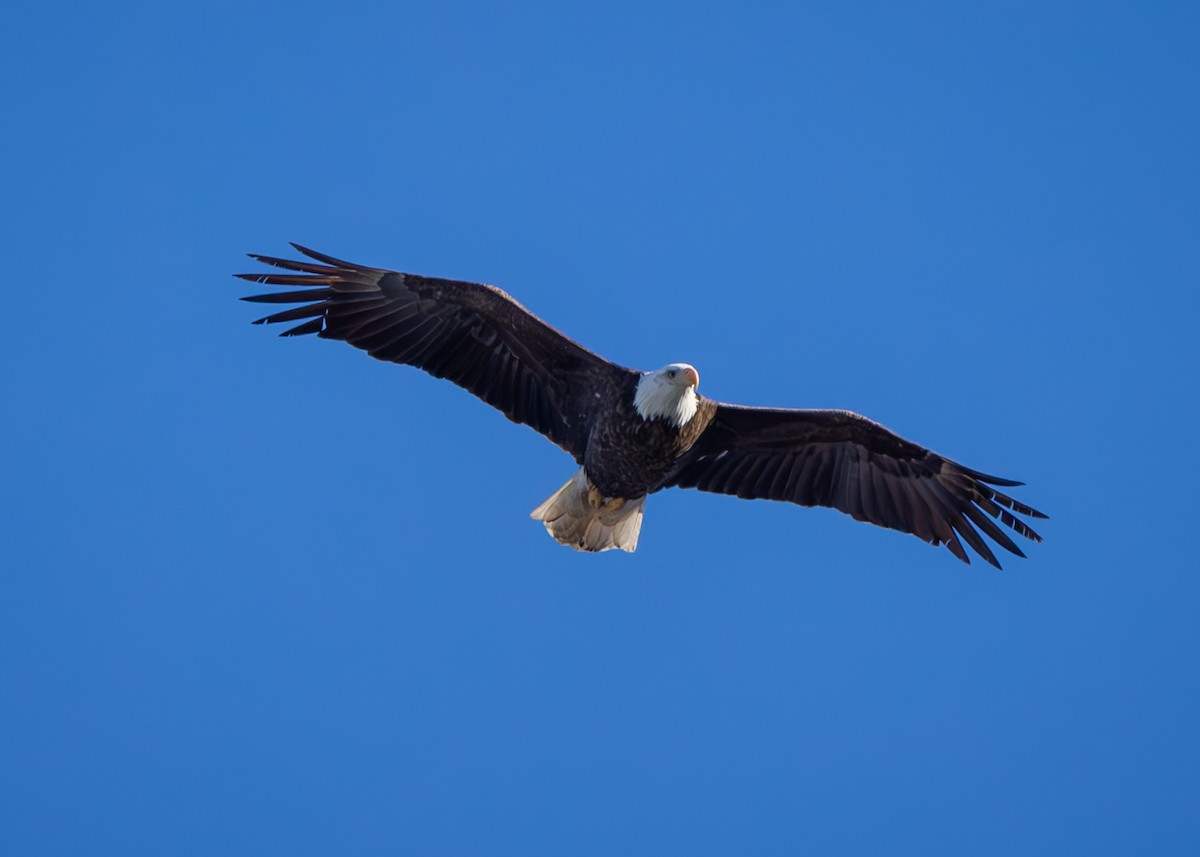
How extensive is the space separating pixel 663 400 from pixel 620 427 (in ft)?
1.26

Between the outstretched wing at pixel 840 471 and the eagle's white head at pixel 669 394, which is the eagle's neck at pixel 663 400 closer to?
the eagle's white head at pixel 669 394

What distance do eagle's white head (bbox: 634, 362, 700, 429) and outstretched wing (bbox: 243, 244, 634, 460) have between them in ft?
1.07

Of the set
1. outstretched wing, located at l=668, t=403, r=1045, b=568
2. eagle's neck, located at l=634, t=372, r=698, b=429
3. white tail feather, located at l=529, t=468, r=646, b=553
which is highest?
outstretched wing, located at l=668, t=403, r=1045, b=568

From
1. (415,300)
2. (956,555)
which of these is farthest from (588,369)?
(956,555)

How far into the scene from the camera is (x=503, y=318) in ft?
35.6

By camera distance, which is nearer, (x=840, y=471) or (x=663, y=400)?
(x=663, y=400)

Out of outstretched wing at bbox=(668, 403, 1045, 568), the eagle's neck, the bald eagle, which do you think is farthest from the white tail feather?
the eagle's neck

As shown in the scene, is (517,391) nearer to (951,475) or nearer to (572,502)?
(572,502)

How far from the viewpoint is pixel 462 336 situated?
10977mm

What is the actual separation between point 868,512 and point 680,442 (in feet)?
5.30

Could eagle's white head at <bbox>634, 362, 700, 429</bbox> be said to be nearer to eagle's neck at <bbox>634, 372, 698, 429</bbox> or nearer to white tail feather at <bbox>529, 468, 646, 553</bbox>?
eagle's neck at <bbox>634, 372, 698, 429</bbox>

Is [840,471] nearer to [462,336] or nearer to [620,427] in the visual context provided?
[620,427]

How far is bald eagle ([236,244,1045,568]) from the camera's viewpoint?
10602mm

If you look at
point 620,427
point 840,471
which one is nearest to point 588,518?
point 620,427
